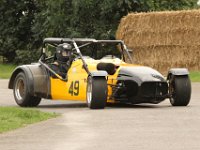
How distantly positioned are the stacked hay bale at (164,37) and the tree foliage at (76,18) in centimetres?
333

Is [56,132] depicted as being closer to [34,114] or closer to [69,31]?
[34,114]

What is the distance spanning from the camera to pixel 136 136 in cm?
1257

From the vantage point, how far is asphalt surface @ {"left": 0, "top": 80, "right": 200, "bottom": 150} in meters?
11.5

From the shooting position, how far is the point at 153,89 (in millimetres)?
18547

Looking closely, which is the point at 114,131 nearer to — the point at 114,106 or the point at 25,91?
the point at 114,106

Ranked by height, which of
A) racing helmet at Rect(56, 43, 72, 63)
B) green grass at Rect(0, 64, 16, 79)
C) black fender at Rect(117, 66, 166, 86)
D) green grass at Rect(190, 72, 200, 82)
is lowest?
green grass at Rect(0, 64, 16, 79)

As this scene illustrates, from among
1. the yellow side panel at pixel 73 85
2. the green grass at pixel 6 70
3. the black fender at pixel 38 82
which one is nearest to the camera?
the yellow side panel at pixel 73 85

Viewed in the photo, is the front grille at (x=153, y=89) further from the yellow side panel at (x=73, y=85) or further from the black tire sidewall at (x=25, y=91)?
the black tire sidewall at (x=25, y=91)

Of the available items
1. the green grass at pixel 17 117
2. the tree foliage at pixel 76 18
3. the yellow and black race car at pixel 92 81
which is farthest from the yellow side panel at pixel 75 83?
the tree foliage at pixel 76 18

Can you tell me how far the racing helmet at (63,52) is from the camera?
19.9 meters

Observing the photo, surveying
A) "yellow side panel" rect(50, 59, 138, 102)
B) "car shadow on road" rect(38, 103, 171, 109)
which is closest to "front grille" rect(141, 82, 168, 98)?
"car shadow on road" rect(38, 103, 171, 109)

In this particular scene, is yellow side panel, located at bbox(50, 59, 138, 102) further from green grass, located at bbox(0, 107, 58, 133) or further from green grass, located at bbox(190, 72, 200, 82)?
green grass, located at bbox(190, 72, 200, 82)

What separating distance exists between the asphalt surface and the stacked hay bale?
2014cm

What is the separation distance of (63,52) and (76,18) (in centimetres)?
2604
